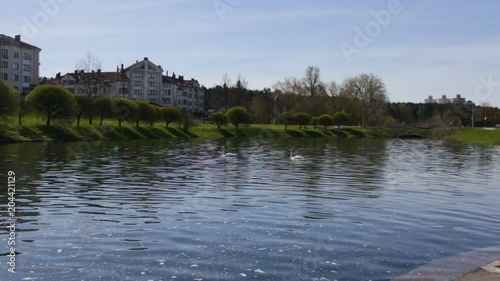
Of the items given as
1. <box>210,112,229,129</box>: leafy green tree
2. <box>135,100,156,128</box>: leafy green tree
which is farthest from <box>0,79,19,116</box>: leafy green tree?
<box>210,112,229,129</box>: leafy green tree

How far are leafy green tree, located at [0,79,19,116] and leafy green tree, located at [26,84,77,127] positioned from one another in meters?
6.88

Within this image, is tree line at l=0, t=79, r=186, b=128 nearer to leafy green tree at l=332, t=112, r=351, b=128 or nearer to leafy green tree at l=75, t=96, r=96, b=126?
leafy green tree at l=75, t=96, r=96, b=126

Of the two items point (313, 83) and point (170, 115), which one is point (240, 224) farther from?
point (313, 83)

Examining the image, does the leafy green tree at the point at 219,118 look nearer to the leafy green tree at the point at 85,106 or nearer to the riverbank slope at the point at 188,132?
the riverbank slope at the point at 188,132

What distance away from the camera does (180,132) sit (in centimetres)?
11012

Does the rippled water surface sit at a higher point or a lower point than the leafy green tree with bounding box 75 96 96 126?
lower

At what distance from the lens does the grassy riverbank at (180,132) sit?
7944 cm

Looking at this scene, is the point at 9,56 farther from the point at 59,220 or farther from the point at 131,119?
the point at 59,220

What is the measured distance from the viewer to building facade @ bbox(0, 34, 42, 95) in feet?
415

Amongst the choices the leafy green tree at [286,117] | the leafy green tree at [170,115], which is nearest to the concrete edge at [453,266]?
the leafy green tree at [170,115]

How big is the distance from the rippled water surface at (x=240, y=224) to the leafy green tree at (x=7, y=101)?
42542 millimetres

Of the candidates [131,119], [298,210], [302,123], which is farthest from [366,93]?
[298,210]

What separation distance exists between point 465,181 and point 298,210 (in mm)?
17670

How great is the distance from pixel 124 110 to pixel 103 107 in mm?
3979
